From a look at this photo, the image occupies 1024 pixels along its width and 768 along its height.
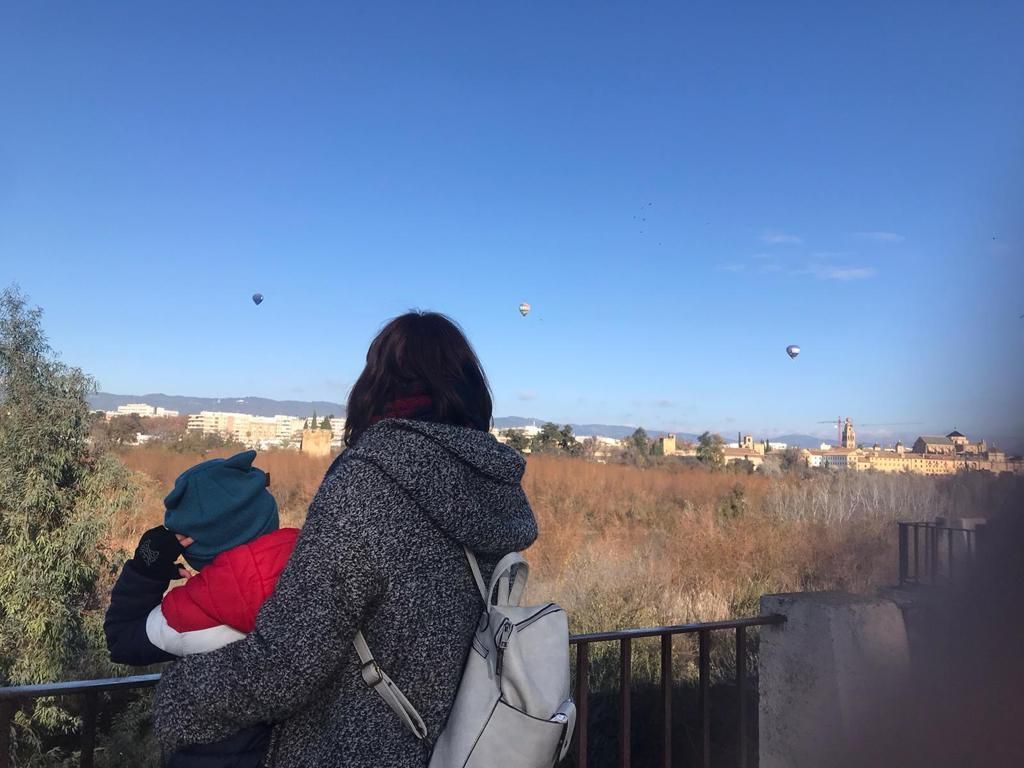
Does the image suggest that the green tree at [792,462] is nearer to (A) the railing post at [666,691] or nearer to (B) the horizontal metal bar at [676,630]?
(B) the horizontal metal bar at [676,630]

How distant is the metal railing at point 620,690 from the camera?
5.41ft

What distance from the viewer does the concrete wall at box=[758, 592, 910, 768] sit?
9.64 feet

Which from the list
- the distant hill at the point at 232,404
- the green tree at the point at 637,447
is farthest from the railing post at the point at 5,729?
the distant hill at the point at 232,404

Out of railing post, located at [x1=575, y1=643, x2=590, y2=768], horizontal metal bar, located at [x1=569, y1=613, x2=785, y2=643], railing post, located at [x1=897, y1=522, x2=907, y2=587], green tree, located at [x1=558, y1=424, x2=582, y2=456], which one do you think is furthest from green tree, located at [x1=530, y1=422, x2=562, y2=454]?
railing post, located at [x1=575, y1=643, x2=590, y2=768]

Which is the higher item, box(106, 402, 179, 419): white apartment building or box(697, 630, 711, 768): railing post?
box(106, 402, 179, 419): white apartment building

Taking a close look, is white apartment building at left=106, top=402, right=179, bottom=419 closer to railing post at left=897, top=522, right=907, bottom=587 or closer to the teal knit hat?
railing post at left=897, top=522, right=907, bottom=587

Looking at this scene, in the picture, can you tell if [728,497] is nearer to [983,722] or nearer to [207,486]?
[983,722]

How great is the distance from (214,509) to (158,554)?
0.13m

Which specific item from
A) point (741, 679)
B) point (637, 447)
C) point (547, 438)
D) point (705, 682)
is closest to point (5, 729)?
point (705, 682)

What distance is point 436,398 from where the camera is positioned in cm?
137

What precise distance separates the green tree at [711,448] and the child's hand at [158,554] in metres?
33.5

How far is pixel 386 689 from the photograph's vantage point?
1.22 metres

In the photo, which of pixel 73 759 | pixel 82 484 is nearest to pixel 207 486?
pixel 73 759

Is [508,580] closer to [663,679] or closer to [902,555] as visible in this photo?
[663,679]
